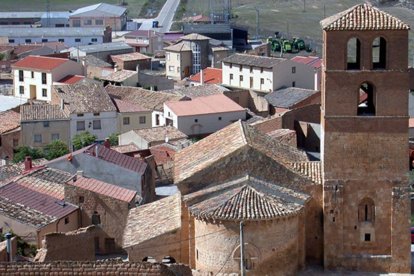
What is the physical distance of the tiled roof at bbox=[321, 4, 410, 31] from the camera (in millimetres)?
31219

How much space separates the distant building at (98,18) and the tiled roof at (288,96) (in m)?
56.9

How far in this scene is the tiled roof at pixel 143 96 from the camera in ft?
204

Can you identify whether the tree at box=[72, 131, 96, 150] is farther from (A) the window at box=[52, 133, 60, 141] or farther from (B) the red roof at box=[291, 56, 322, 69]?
(B) the red roof at box=[291, 56, 322, 69]

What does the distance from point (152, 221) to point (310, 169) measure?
544 cm

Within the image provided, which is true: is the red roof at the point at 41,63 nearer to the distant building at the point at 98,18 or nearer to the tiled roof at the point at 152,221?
the tiled roof at the point at 152,221

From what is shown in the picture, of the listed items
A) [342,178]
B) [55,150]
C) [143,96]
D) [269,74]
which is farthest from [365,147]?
[269,74]

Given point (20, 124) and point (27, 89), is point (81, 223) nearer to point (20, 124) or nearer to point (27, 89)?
point (20, 124)

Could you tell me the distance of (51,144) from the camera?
55.4m

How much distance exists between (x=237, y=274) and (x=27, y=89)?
1759 inches

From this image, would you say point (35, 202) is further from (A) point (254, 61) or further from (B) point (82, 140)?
(A) point (254, 61)

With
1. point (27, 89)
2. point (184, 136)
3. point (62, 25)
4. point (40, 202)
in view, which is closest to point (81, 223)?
point (40, 202)

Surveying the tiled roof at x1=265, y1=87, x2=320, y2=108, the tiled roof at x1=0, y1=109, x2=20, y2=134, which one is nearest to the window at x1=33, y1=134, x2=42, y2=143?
the tiled roof at x1=0, y1=109, x2=20, y2=134

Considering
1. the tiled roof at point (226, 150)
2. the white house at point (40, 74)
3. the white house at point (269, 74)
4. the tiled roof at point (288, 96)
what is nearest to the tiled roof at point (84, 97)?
the white house at point (40, 74)

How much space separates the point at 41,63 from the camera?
7138 cm
